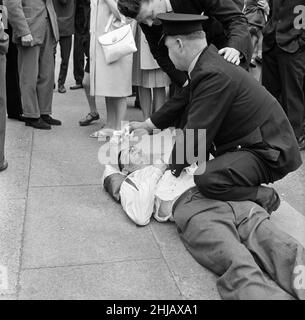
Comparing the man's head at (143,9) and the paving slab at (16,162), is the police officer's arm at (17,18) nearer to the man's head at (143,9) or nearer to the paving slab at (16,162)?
the paving slab at (16,162)

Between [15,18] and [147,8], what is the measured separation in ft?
6.30

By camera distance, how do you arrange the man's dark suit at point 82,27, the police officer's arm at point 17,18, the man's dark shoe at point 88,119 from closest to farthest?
the police officer's arm at point 17,18
the man's dark shoe at point 88,119
the man's dark suit at point 82,27

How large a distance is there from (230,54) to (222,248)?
1.29 metres

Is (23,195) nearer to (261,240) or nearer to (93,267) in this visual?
(93,267)

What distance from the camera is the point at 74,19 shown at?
23.8 feet

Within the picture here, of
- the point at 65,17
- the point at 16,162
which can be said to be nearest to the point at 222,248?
the point at 16,162

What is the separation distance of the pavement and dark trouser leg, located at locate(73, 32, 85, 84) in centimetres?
274

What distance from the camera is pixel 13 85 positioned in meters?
5.98

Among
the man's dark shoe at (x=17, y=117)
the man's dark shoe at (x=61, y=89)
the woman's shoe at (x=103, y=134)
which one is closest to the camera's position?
the woman's shoe at (x=103, y=134)

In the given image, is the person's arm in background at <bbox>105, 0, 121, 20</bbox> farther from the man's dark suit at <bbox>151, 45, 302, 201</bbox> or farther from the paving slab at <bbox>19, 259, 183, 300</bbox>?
the paving slab at <bbox>19, 259, 183, 300</bbox>

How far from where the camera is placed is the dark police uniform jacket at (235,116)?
10.3 feet

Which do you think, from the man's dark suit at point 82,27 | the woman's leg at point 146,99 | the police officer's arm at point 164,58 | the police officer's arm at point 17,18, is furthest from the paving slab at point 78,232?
the man's dark suit at point 82,27

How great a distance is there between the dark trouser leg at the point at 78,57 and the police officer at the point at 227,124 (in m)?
4.28

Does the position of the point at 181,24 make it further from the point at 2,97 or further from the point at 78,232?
the point at 2,97
